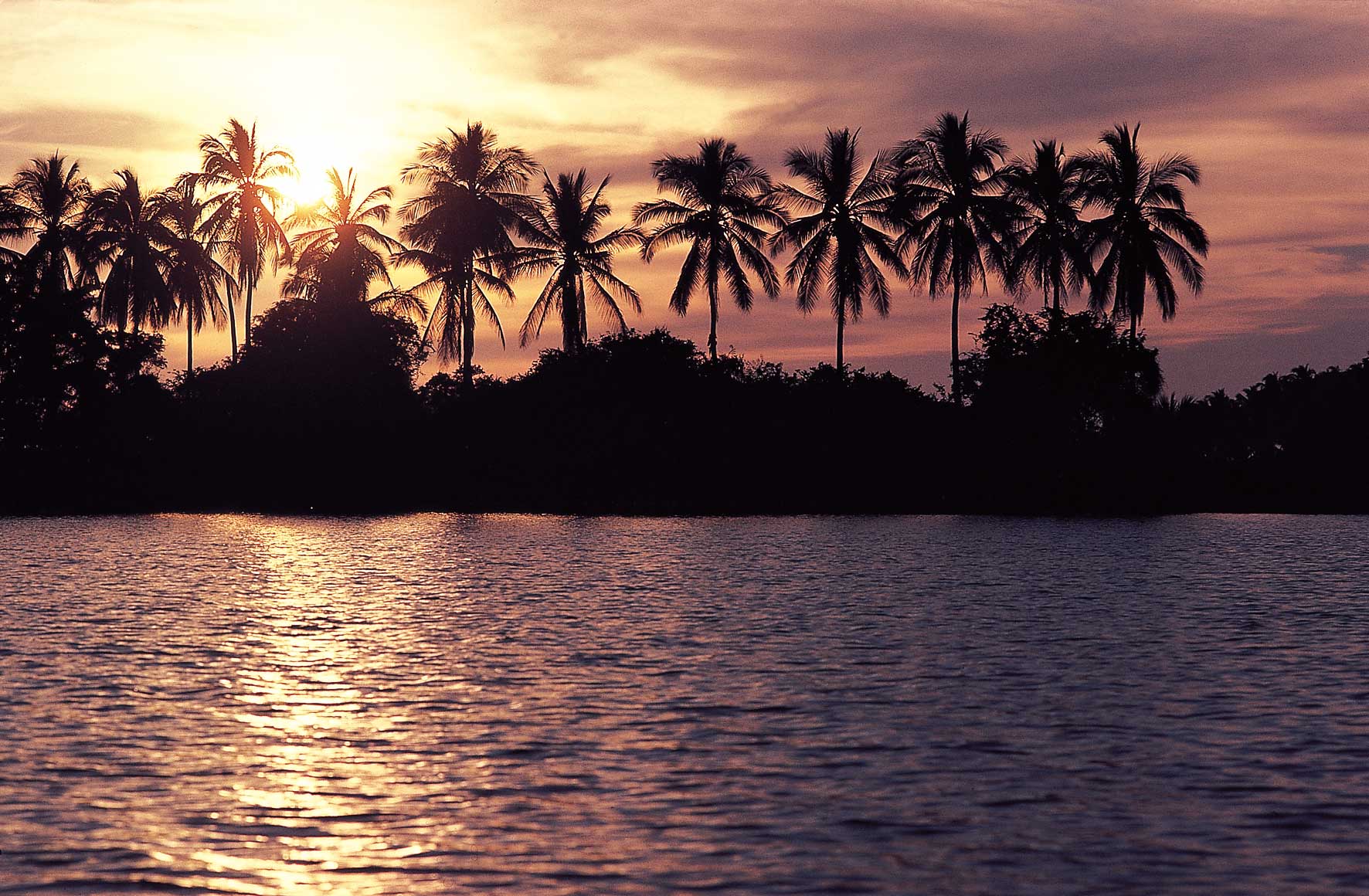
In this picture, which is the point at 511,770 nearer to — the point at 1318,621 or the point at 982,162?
the point at 1318,621

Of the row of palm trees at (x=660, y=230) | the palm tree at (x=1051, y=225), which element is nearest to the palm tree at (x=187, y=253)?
the row of palm trees at (x=660, y=230)

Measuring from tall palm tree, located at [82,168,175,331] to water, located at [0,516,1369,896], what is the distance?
47.8 m

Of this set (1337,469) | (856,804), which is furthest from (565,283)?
(856,804)

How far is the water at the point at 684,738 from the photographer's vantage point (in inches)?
327

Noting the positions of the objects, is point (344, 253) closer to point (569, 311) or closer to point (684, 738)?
point (569, 311)

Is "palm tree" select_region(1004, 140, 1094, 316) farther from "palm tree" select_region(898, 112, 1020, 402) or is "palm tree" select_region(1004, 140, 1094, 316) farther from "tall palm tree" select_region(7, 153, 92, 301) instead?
"tall palm tree" select_region(7, 153, 92, 301)

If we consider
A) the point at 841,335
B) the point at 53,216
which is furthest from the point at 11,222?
the point at 841,335

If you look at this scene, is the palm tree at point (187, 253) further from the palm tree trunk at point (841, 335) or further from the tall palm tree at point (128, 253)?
the palm tree trunk at point (841, 335)

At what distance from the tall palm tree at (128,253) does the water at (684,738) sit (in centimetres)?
4779

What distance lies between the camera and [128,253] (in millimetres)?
71125

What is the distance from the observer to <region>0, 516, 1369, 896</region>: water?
830 cm

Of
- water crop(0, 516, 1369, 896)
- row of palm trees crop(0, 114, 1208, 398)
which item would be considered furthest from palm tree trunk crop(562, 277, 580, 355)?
water crop(0, 516, 1369, 896)

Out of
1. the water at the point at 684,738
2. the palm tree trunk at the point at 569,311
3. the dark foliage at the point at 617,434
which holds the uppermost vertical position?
the palm tree trunk at the point at 569,311

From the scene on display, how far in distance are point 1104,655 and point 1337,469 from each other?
54.9 m
